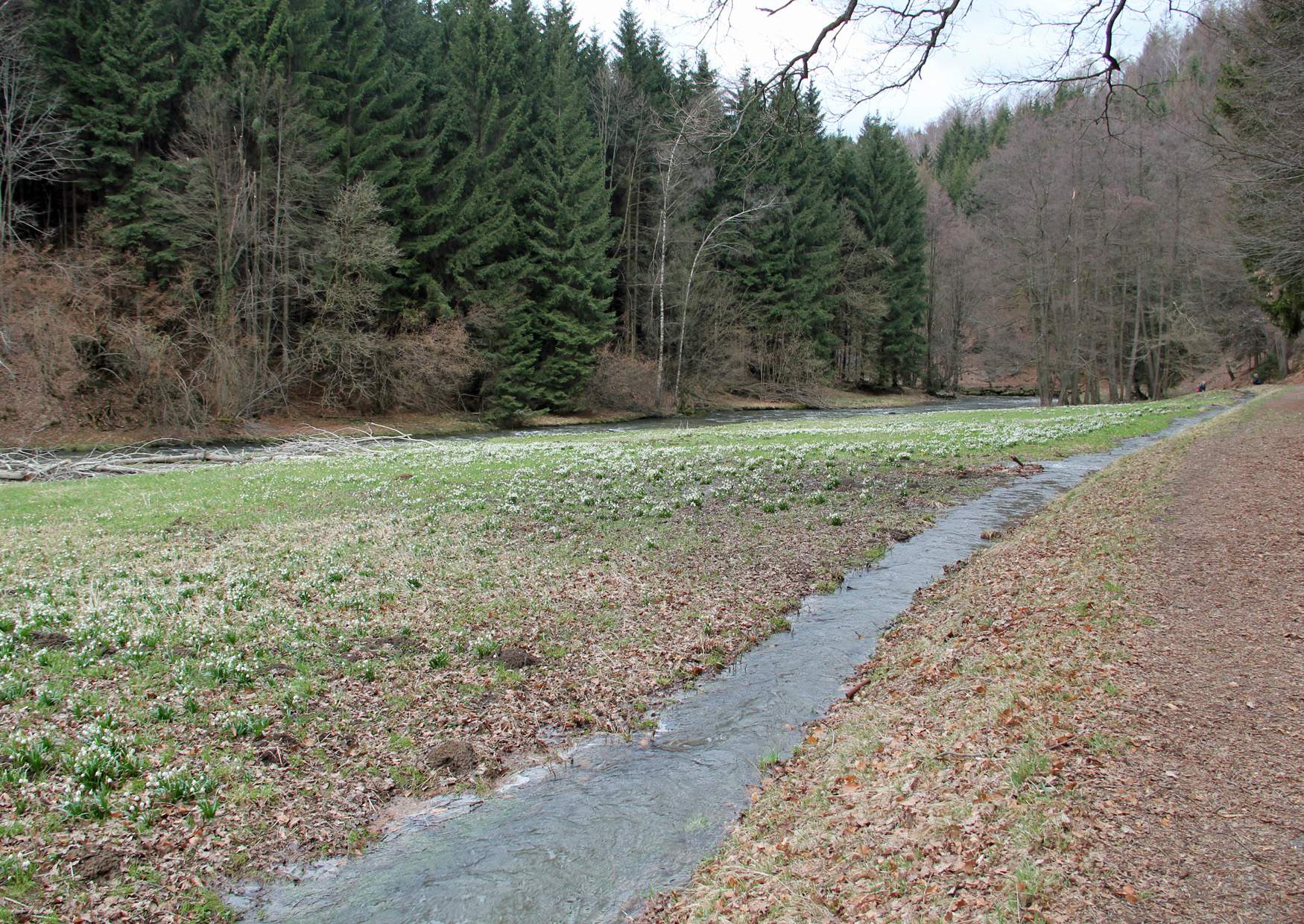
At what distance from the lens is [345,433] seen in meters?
40.1

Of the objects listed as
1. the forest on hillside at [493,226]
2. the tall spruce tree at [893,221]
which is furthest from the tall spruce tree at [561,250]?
the tall spruce tree at [893,221]

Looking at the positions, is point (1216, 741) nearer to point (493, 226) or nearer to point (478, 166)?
point (493, 226)

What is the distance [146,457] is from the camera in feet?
90.3

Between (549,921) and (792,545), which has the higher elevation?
(792,545)

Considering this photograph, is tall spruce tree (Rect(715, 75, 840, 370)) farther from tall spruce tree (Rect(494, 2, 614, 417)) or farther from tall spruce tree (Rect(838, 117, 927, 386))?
tall spruce tree (Rect(494, 2, 614, 417))

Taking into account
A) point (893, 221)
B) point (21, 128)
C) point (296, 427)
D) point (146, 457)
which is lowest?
point (146, 457)

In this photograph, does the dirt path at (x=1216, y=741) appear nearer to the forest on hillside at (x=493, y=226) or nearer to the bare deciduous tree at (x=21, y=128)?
the forest on hillside at (x=493, y=226)

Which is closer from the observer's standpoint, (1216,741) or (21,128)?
(1216,741)

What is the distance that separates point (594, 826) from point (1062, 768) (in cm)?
332

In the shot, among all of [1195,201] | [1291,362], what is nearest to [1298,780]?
[1195,201]

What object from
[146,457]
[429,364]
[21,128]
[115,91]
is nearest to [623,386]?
[429,364]

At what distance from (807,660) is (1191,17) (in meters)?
10.5

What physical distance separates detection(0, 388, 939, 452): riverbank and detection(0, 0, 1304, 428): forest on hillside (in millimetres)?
721

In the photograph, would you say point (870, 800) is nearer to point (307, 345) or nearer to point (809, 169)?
point (307, 345)
